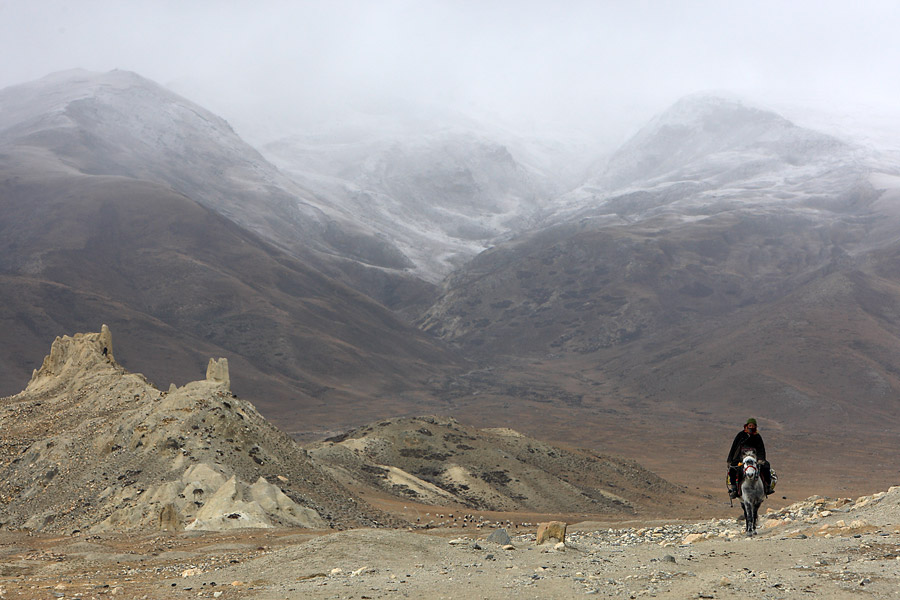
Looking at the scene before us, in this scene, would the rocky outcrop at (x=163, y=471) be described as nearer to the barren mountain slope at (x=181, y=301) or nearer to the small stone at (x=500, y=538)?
the small stone at (x=500, y=538)

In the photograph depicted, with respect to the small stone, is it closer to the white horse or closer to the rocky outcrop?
the white horse

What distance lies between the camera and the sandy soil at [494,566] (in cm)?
1028

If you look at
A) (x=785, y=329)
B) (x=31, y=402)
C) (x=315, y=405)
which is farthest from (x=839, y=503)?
(x=785, y=329)

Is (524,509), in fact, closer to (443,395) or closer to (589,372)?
(443,395)

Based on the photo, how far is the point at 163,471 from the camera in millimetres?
28000

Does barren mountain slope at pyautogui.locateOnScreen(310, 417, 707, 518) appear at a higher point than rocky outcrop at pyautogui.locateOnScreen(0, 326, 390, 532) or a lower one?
lower

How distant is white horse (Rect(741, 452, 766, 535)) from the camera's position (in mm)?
15148

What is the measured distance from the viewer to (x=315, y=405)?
5157 inches

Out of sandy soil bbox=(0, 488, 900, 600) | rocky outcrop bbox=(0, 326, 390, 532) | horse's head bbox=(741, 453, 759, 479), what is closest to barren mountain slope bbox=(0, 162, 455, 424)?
rocky outcrop bbox=(0, 326, 390, 532)

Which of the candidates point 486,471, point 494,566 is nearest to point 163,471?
point 494,566

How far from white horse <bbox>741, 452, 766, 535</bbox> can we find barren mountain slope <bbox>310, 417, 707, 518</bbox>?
94.5 ft

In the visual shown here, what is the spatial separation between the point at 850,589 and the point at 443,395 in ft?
447

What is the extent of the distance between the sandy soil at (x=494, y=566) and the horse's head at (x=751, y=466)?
1.16 meters

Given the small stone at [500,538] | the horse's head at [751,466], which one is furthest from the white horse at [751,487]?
the small stone at [500,538]
